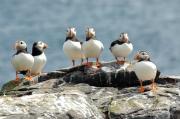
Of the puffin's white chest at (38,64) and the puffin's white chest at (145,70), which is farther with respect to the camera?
the puffin's white chest at (38,64)

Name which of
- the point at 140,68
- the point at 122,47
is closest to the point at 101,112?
the point at 140,68

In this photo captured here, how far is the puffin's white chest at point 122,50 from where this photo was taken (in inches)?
1227

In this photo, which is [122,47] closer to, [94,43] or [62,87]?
[94,43]

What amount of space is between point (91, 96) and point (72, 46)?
5989 millimetres

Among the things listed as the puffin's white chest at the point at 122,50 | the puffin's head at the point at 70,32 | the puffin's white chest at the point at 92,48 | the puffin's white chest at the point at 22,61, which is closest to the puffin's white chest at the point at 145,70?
the puffin's white chest at the point at 122,50

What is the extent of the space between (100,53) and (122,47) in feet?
3.45

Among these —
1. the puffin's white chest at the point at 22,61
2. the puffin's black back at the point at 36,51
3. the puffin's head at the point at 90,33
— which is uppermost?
the puffin's head at the point at 90,33

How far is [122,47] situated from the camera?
3122 cm

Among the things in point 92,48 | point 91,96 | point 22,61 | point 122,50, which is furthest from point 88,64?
point 91,96

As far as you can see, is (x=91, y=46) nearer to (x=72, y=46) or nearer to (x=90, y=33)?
(x=90, y=33)

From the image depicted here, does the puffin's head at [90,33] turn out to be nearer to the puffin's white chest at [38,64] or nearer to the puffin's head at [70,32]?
the puffin's head at [70,32]

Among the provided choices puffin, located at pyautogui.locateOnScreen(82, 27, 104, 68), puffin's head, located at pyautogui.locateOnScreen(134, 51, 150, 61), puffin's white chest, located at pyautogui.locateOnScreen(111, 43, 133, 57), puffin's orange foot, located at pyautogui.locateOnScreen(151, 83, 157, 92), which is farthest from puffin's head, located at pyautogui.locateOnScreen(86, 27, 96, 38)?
puffin's orange foot, located at pyautogui.locateOnScreen(151, 83, 157, 92)

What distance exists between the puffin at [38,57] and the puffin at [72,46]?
3.35 feet

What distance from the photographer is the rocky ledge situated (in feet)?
82.6
